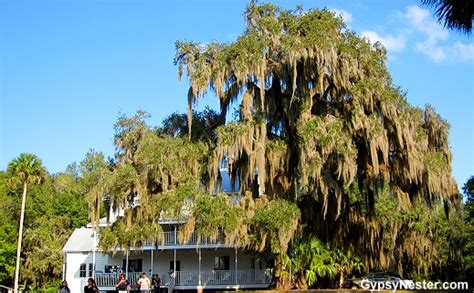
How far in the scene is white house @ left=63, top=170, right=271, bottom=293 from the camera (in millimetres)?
37875

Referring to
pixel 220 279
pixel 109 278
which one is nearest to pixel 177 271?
pixel 220 279

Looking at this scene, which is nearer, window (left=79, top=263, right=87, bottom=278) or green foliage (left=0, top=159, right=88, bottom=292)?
window (left=79, top=263, right=87, bottom=278)

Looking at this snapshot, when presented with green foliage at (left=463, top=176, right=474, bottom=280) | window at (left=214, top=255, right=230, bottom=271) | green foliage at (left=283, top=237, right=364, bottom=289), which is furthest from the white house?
green foliage at (left=463, top=176, right=474, bottom=280)

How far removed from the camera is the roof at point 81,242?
47.4 m

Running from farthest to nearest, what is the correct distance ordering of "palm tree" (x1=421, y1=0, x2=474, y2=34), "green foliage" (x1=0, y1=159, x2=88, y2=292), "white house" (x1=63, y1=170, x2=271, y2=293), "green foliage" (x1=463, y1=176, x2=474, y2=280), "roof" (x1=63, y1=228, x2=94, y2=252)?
"green foliage" (x1=0, y1=159, x2=88, y2=292), "roof" (x1=63, y1=228, x2=94, y2=252), "green foliage" (x1=463, y1=176, x2=474, y2=280), "white house" (x1=63, y1=170, x2=271, y2=293), "palm tree" (x1=421, y1=0, x2=474, y2=34)

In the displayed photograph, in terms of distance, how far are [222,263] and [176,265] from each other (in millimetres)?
3360

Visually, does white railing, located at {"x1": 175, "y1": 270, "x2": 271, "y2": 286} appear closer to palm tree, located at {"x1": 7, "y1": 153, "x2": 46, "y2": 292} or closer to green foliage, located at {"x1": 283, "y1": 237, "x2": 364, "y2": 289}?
green foliage, located at {"x1": 283, "y1": 237, "x2": 364, "y2": 289}

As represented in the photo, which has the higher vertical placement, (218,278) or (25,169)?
(25,169)

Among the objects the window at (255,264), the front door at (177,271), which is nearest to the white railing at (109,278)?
the front door at (177,271)

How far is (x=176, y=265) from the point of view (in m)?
42.0

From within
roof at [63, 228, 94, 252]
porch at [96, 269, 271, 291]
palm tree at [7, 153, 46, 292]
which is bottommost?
porch at [96, 269, 271, 291]

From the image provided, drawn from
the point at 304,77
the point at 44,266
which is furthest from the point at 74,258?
the point at 304,77

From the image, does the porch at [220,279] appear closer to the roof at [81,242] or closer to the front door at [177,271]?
the front door at [177,271]

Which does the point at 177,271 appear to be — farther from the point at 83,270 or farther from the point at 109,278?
the point at 83,270
